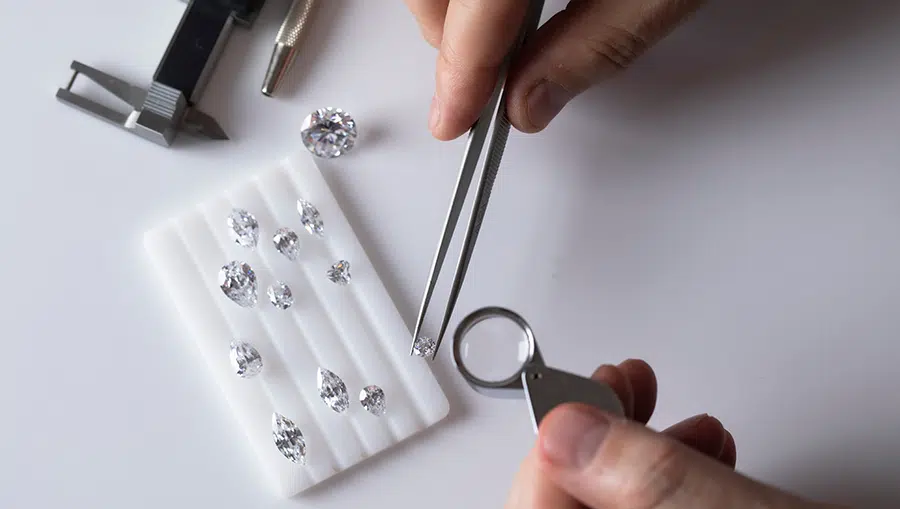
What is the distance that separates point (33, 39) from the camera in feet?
2.42

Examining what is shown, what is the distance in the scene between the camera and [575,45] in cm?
65

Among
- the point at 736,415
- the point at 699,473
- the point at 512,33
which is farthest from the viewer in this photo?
the point at 736,415

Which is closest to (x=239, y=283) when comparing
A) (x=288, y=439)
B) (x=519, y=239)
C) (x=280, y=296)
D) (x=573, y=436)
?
(x=280, y=296)

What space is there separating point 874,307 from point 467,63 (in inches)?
17.6

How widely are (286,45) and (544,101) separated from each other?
0.80 feet

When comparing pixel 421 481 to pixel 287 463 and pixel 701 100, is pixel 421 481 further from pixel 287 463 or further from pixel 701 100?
pixel 701 100

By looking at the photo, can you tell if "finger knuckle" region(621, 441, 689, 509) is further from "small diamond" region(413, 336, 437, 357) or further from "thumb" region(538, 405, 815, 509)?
"small diamond" region(413, 336, 437, 357)

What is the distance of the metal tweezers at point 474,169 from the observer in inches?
24.3

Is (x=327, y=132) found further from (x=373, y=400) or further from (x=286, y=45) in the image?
(x=373, y=400)

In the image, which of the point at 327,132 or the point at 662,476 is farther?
the point at 327,132

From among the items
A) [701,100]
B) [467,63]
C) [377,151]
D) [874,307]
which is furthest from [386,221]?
[874,307]

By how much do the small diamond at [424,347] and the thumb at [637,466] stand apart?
260mm

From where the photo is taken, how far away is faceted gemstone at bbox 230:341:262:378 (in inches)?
26.9

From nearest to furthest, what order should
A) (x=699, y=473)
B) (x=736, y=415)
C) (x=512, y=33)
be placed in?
(x=699, y=473), (x=512, y=33), (x=736, y=415)
